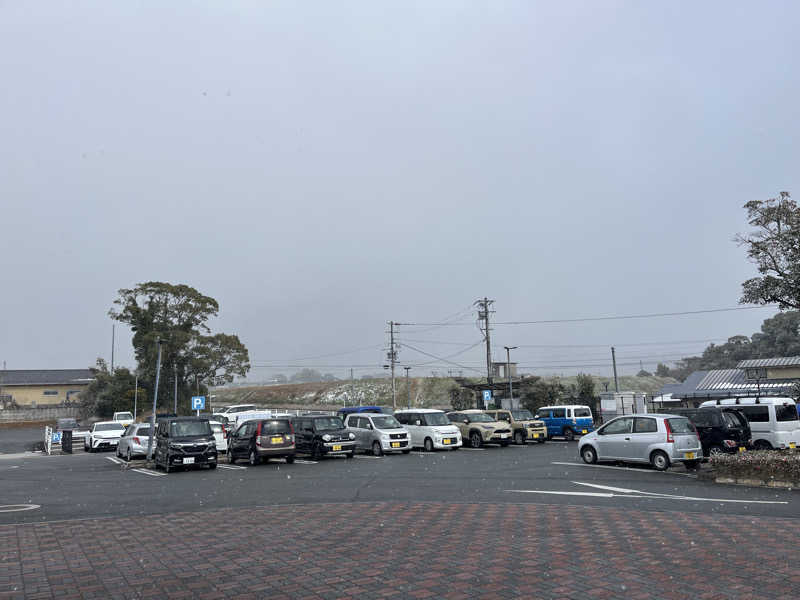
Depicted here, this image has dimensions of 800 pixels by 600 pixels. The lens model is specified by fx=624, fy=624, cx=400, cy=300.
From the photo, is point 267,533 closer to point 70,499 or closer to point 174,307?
point 70,499

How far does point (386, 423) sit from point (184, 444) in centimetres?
819

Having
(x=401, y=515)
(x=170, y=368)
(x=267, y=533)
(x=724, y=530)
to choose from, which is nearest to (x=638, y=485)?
(x=724, y=530)

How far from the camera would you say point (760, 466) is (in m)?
13.5

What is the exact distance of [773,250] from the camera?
17.0m

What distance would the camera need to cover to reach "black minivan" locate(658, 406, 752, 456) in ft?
62.0

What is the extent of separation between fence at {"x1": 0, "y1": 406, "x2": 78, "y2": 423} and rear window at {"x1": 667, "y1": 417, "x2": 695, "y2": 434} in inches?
2461

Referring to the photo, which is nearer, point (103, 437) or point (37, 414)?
point (103, 437)

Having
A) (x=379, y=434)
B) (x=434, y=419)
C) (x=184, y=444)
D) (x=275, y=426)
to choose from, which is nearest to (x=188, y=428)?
(x=184, y=444)

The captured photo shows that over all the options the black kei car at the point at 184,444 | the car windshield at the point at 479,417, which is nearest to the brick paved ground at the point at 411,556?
the black kei car at the point at 184,444

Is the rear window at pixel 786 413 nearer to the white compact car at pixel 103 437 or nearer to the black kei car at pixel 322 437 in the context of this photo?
the black kei car at pixel 322 437

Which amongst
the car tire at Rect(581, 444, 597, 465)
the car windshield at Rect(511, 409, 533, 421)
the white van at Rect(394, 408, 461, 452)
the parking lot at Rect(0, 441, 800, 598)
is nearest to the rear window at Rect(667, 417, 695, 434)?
the parking lot at Rect(0, 441, 800, 598)

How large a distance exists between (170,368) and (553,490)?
161 ft

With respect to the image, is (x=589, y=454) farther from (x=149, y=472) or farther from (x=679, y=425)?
(x=149, y=472)

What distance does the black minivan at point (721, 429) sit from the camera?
18.9m
